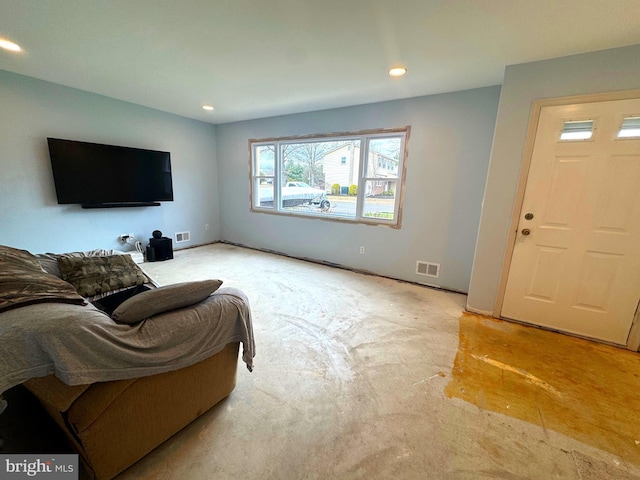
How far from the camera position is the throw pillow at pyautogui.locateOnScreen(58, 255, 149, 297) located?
6.24 feet

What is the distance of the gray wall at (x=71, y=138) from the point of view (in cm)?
291

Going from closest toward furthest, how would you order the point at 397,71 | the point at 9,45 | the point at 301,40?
the point at 301,40 < the point at 9,45 < the point at 397,71

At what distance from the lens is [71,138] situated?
330 centimetres

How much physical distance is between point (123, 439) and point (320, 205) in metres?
3.54

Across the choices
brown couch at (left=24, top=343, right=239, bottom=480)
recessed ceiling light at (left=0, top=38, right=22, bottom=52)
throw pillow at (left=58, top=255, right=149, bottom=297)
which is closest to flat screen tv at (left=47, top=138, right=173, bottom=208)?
recessed ceiling light at (left=0, top=38, right=22, bottom=52)

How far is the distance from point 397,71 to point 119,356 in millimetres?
2928

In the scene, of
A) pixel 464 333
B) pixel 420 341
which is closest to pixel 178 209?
pixel 420 341

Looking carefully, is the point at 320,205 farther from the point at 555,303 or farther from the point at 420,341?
the point at 555,303

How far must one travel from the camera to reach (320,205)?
4.21 m

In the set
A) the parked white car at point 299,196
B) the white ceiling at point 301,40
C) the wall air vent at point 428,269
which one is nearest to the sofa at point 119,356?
the white ceiling at point 301,40

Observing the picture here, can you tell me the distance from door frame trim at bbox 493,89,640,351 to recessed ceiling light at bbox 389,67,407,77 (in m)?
1.16

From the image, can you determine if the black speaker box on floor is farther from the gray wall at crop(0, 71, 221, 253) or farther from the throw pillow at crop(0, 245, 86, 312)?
the throw pillow at crop(0, 245, 86, 312)

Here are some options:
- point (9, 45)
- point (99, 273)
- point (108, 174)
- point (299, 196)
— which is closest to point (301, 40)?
point (99, 273)

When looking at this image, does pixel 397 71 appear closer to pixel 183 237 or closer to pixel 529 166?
pixel 529 166
